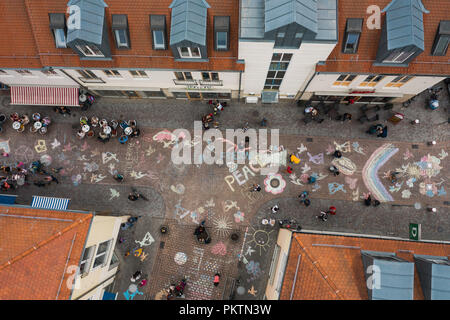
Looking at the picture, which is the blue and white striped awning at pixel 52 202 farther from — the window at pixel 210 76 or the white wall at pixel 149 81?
the window at pixel 210 76

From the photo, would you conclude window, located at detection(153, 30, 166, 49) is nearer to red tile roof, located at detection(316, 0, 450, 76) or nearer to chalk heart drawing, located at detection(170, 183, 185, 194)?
red tile roof, located at detection(316, 0, 450, 76)

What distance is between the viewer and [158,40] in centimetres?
2162

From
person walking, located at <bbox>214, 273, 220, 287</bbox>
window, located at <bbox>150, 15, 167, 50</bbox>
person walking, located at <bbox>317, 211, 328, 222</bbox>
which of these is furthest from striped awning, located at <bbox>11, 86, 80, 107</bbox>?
person walking, located at <bbox>317, 211, 328, 222</bbox>

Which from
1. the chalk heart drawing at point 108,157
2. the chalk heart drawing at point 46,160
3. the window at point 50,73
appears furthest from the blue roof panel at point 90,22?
the chalk heart drawing at point 46,160

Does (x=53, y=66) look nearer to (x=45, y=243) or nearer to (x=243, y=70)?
(x=45, y=243)

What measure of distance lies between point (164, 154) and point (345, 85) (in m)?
21.7

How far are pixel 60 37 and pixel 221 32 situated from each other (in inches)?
589

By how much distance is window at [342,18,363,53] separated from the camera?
66.6 feet

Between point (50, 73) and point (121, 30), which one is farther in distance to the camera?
point (50, 73)

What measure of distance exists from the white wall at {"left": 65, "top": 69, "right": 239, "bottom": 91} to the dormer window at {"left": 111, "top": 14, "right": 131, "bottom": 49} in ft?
9.03

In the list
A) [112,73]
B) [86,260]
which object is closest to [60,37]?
[112,73]

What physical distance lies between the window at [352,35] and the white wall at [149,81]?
10137 mm

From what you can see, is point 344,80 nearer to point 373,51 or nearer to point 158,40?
point 373,51

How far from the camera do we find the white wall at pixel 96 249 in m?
20.4
